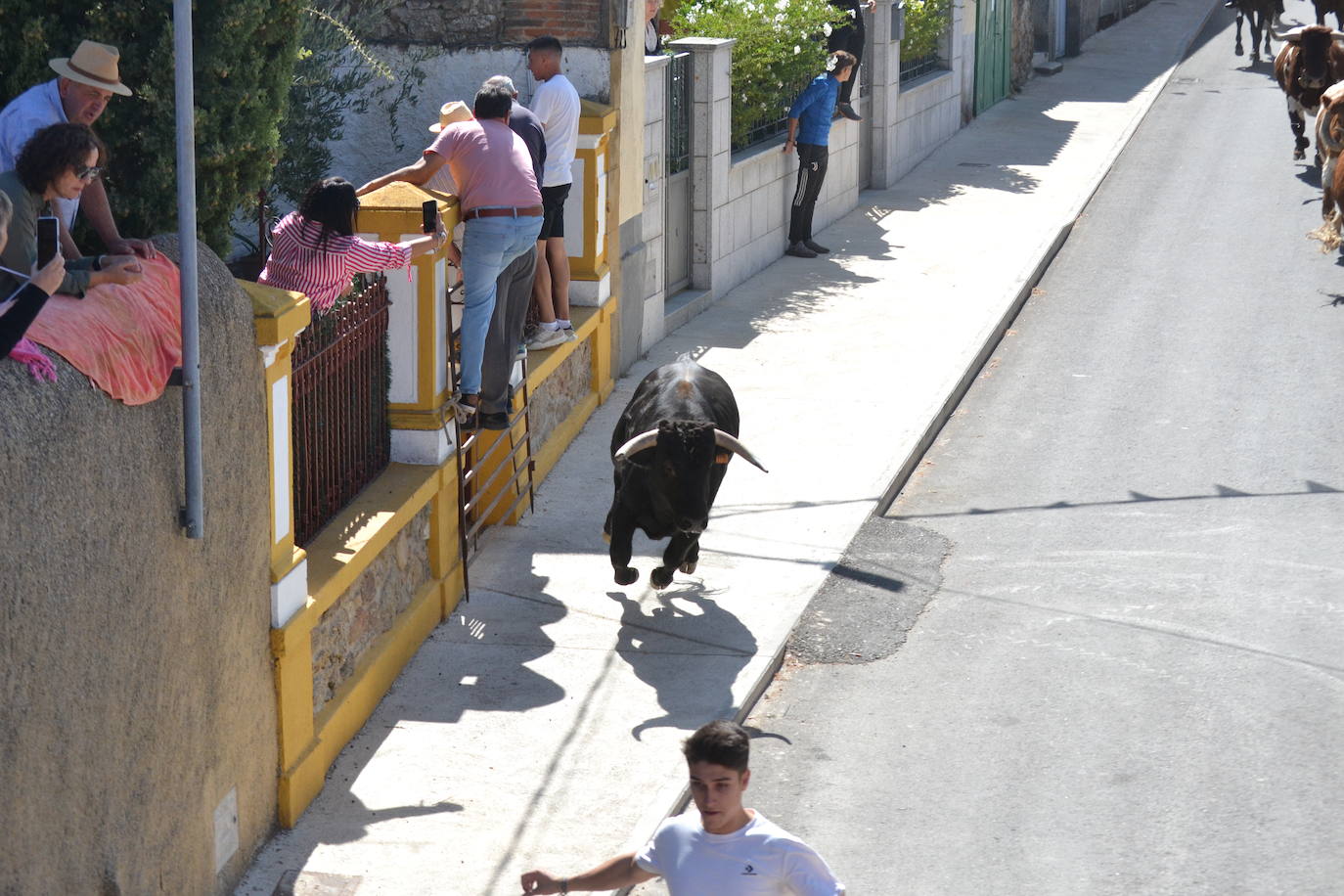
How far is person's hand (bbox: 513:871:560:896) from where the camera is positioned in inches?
213

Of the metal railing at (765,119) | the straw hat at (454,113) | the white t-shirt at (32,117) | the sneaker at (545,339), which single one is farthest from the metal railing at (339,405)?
the metal railing at (765,119)

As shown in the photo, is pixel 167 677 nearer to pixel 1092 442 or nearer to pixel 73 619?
pixel 73 619

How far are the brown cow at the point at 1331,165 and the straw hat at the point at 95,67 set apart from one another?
15.0 m

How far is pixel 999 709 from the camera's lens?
912 centimetres

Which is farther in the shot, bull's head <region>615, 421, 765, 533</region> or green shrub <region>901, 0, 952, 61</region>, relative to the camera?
green shrub <region>901, 0, 952, 61</region>

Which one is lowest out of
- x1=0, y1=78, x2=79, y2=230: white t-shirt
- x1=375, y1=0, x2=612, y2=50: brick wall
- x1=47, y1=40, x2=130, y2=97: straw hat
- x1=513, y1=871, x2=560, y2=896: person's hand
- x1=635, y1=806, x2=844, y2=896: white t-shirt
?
x1=513, y1=871, x2=560, y2=896: person's hand

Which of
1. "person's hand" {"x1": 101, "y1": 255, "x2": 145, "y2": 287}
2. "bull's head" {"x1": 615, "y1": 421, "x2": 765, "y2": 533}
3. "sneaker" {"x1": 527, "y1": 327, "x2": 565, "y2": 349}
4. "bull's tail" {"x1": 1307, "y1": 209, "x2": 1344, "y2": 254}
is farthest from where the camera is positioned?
"bull's tail" {"x1": 1307, "y1": 209, "x2": 1344, "y2": 254}

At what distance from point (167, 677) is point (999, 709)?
4.53 meters

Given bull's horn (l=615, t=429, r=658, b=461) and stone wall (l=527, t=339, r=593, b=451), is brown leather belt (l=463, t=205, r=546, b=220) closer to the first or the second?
bull's horn (l=615, t=429, r=658, b=461)

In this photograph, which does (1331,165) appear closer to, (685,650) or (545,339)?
(545,339)

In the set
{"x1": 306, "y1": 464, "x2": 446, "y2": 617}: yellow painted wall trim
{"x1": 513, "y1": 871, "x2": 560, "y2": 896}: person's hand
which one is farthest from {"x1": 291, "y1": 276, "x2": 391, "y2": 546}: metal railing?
{"x1": 513, "y1": 871, "x2": 560, "y2": 896}: person's hand

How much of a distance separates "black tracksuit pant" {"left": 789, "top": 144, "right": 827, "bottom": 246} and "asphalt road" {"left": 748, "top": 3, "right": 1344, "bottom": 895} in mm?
3091

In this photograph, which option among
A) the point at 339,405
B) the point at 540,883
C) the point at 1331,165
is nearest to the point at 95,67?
the point at 339,405

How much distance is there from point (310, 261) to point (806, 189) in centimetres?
1161
